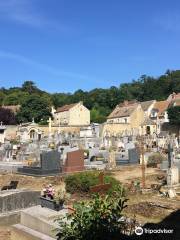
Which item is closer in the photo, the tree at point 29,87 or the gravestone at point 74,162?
the gravestone at point 74,162

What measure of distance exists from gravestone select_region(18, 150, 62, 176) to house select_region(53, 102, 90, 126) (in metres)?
52.7

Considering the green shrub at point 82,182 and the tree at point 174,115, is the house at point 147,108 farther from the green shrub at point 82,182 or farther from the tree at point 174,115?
the green shrub at point 82,182

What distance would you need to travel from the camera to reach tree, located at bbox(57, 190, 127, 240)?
6.79 m

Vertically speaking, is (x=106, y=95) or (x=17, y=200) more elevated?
(x=106, y=95)

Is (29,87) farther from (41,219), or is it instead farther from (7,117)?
(41,219)

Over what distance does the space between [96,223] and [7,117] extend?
238 feet

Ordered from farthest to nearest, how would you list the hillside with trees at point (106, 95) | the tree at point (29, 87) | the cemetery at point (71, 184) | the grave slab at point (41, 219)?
the tree at point (29, 87) < the hillside with trees at point (106, 95) < the cemetery at point (71, 184) < the grave slab at point (41, 219)

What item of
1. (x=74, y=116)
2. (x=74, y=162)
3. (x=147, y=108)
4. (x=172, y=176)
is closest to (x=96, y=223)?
(x=172, y=176)

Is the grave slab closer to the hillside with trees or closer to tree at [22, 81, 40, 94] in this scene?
the hillside with trees

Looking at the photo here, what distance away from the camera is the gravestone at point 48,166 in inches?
904

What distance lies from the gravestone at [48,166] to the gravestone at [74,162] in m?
0.53

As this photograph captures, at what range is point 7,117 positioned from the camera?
77.5 metres

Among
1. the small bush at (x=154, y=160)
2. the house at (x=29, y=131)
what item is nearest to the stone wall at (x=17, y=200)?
the small bush at (x=154, y=160)

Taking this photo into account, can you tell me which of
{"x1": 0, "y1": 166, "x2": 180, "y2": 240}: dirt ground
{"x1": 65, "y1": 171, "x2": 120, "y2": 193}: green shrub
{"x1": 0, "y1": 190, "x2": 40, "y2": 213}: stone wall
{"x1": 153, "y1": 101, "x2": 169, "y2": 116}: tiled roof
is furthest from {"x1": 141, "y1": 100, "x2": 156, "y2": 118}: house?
{"x1": 0, "y1": 190, "x2": 40, "y2": 213}: stone wall
